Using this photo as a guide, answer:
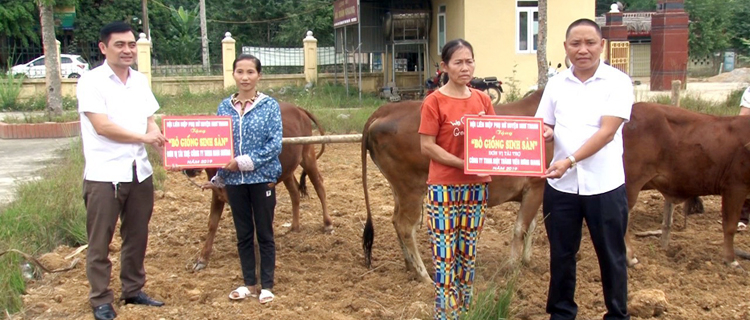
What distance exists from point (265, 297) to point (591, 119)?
7.96 ft

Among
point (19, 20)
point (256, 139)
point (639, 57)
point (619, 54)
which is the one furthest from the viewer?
point (639, 57)

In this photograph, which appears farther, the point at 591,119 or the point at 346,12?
the point at 346,12

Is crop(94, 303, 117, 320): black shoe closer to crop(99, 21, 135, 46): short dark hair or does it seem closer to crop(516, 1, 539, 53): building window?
crop(99, 21, 135, 46): short dark hair

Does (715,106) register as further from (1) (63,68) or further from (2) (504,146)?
(1) (63,68)

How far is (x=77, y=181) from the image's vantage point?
7434 millimetres

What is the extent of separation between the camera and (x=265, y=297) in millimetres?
4668

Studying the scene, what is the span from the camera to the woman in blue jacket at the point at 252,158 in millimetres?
4539

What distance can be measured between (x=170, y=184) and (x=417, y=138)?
15.8 feet

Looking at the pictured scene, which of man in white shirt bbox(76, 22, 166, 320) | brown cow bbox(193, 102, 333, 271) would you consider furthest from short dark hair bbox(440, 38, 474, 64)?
brown cow bbox(193, 102, 333, 271)

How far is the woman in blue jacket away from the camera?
4539 millimetres

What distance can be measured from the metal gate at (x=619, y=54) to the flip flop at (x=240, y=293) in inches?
752

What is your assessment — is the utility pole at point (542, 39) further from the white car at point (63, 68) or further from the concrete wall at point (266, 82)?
the white car at point (63, 68)

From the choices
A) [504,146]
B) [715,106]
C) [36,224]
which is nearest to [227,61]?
[715,106]

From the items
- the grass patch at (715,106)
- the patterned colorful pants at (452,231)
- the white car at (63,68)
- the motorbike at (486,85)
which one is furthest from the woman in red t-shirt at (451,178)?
the white car at (63,68)
